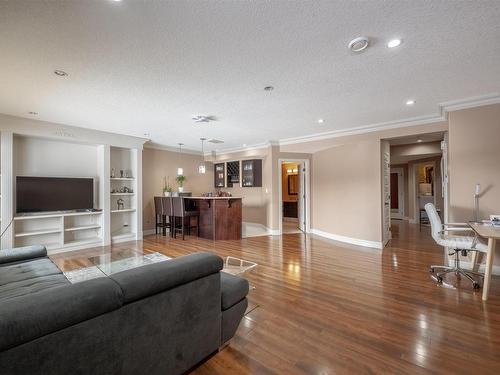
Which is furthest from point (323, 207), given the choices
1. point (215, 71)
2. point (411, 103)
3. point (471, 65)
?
point (215, 71)

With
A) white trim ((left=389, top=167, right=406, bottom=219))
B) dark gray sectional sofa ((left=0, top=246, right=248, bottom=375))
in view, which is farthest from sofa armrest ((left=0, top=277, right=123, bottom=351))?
white trim ((left=389, top=167, right=406, bottom=219))

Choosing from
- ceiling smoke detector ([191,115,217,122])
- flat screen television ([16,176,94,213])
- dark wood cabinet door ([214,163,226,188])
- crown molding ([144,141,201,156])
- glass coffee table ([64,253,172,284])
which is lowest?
glass coffee table ([64,253,172,284])

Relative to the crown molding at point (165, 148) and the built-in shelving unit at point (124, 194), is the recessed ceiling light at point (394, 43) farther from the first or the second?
the crown molding at point (165, 148)

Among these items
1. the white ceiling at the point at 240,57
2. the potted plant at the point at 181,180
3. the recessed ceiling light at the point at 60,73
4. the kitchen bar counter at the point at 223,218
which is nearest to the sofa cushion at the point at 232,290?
the white ceiling at the point at 240,57

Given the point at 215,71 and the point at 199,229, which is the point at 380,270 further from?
the point at 199,229

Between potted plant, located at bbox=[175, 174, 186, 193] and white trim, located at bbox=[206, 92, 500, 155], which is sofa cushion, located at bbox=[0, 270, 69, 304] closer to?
potted plant, located at bbox=[175, 174, 186, 193]

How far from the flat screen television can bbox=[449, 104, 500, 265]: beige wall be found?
6874 mm

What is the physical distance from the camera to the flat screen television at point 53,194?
434 cm

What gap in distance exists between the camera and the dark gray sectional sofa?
3.12ft

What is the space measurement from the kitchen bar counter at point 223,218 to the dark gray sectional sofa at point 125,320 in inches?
151

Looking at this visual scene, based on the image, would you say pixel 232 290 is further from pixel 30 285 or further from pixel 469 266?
pixel 469 266

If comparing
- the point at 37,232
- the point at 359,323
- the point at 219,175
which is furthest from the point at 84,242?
the point at 359,323

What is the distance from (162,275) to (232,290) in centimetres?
65

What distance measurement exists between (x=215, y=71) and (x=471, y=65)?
280 centimetres
